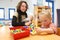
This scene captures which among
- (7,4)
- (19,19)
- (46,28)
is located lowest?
(46,28)

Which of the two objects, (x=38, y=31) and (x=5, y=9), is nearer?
(x=38, y=31)

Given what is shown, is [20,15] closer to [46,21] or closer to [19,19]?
[19,19]

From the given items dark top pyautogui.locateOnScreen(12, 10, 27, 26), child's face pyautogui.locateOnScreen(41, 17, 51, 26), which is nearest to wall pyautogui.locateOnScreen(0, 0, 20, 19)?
dark top pyautogui.locateOnScreen(12, 10, 27, 26)

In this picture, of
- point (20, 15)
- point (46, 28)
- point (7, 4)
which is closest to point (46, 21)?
point (46, 28)

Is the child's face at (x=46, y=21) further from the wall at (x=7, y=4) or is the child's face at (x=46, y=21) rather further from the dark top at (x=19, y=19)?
the wall at (x=7, y=4)

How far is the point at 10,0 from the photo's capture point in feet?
25.2

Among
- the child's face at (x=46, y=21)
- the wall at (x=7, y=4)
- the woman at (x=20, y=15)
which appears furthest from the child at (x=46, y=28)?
the wall at (x=7, y=4)

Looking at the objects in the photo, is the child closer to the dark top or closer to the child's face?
the child's face

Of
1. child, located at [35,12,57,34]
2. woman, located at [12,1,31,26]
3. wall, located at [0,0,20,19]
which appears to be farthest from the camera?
wall, located at [0,0,20,19]

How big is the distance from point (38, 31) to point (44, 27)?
11 centimetres

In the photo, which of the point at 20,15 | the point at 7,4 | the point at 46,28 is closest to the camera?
the point at 46,28

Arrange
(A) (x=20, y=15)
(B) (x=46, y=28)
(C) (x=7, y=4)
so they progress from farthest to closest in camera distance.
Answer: (C) (x=7, y=4), (A) (x=20, y=15), (B) (x=46, y=28)

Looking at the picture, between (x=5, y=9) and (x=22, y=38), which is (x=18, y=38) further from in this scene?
(x=5, y=9)

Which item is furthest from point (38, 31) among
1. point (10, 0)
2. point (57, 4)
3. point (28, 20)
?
point (10, 0)
